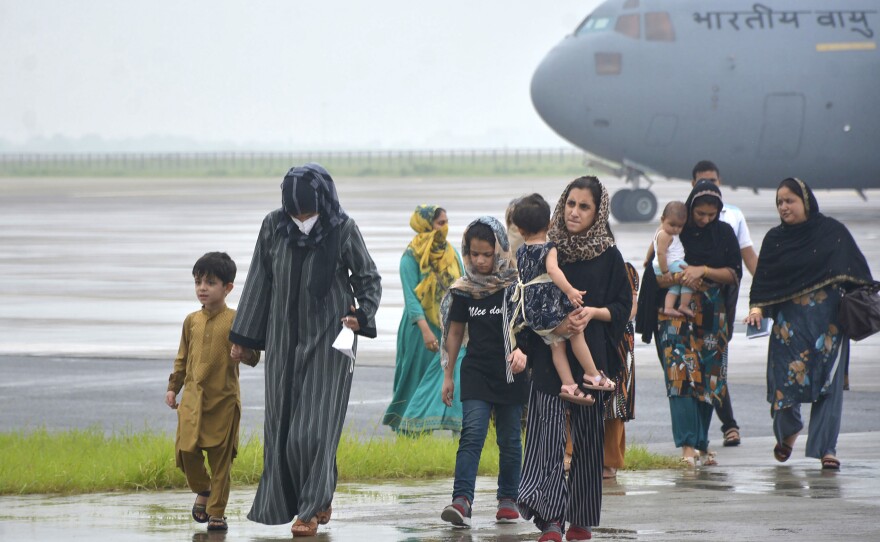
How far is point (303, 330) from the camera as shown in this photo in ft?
23.8

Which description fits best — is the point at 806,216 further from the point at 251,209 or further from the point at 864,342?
the point at 251,209

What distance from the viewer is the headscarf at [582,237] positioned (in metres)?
7.01

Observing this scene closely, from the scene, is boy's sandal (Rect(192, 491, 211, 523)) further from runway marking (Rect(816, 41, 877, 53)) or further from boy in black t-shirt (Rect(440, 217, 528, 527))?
runway marking (Rect(816, 41, 877, 53))

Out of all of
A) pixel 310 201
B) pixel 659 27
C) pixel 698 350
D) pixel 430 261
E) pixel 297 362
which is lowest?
pixel 698 350

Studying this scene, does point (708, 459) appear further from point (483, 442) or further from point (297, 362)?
point (297, 362)

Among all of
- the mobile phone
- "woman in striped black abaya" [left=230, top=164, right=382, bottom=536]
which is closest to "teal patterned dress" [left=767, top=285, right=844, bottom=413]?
the mobile phone

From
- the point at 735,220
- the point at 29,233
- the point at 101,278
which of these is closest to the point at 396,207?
the point at 29,233

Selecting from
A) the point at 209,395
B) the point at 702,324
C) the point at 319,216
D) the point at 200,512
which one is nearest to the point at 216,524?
the point at 200,512

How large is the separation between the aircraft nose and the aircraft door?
3414 mm

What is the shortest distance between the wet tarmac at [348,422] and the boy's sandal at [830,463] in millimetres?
142

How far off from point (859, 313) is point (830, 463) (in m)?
0.86

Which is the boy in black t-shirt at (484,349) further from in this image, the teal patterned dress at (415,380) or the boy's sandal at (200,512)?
the teal patterned dress at (415,380)

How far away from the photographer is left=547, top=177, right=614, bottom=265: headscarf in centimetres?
701

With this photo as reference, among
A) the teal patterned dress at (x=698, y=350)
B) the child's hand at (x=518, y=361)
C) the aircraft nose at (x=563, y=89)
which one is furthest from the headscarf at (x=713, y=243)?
the aircraft nose at (x=563, y=89)
